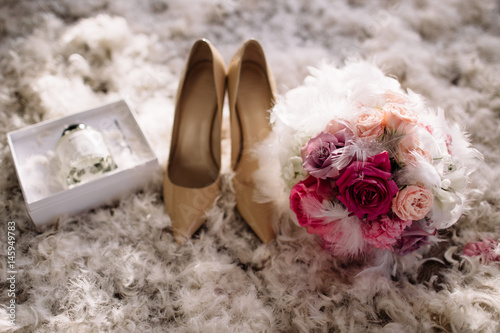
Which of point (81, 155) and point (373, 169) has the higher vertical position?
point (373, 169)

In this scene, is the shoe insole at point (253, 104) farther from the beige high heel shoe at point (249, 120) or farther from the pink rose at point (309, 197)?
the pink rose at point (309, 197)

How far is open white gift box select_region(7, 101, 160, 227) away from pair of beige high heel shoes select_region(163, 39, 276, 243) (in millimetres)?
109

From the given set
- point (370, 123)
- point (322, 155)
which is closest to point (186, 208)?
point (322, 155)

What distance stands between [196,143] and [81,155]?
34 cm

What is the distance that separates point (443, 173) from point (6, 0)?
174cm

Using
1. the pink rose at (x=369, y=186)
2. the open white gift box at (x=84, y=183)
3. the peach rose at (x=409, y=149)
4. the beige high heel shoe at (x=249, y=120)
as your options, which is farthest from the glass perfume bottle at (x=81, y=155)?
the peach rose at (x=409, y=149)

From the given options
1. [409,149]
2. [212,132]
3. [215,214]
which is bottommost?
[215,214]

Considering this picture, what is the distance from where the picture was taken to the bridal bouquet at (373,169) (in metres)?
0.80

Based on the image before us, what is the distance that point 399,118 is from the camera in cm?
84

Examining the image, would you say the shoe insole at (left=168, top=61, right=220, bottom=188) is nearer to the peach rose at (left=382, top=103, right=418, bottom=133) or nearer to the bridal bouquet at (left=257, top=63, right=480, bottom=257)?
the bridal bouquet at (left=257, top=63, right=480, bottom=257)

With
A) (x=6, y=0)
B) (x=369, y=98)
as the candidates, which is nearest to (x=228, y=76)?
(x=369, y=98)

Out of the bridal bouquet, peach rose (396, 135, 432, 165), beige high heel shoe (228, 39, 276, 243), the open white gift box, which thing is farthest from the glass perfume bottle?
peach rose (396, 135, 432, 165)

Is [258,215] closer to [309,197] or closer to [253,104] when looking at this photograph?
[309,197]

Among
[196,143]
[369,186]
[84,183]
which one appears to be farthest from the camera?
[196,143]
